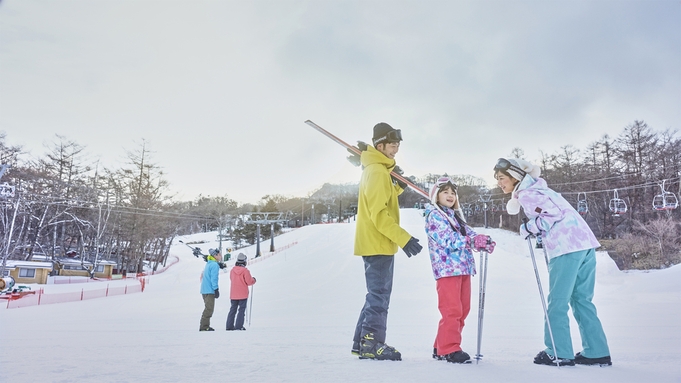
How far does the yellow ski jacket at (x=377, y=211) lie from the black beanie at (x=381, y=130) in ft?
0.56

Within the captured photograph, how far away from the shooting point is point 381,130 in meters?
3.19

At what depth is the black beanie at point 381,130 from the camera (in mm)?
3168

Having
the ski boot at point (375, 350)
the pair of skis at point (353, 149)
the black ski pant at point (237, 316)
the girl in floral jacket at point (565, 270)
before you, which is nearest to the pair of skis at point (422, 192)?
the pair of skis at point (353, 149)

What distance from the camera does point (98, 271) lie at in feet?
92.8

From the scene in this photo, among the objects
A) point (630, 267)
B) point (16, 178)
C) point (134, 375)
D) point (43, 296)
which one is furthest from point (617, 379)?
point (16, 178)

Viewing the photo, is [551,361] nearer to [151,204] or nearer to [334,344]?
[334,344]

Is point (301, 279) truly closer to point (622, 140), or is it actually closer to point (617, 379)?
point (617, 379)

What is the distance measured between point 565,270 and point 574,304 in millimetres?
313

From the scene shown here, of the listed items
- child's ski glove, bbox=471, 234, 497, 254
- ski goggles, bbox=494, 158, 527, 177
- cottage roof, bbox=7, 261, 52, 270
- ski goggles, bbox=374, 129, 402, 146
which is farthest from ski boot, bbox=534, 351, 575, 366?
cottage roof, bbox=7, 261, 52, 270

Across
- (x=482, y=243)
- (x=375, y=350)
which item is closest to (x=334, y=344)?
(x=375, y=350)

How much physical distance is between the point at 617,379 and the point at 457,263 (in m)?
1.06

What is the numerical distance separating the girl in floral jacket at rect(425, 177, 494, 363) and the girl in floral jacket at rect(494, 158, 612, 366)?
17.2 inches

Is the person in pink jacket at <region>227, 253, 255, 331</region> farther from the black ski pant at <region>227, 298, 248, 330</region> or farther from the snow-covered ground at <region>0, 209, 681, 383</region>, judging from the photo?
the snow-covered ground at <region>0, 209, 681, 383</region>

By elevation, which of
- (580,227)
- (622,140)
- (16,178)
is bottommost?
(580,227)
